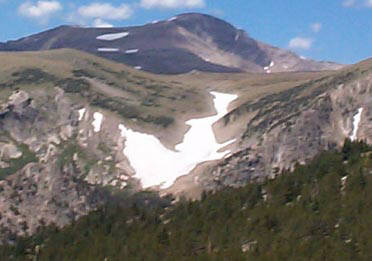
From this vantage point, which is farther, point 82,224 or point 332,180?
point 82,224

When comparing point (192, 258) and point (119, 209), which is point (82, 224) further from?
point (192, 258)

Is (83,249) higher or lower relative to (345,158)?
lower

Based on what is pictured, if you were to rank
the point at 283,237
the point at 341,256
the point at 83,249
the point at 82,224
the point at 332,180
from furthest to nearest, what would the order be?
the point at 82,224 < the point at 83,249 < the point at 332,180 < the point at 283,237 < the point at 341,256

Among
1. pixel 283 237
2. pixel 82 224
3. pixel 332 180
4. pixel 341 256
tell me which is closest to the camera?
pixel 341 256

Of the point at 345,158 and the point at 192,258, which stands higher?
the point at 345,158

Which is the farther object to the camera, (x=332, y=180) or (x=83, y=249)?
(x=83, y=249)

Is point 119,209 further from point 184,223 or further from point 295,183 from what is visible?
point 295,183

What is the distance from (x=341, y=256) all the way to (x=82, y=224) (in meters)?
52.9

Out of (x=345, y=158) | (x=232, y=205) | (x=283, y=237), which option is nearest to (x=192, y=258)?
(x=283, y=237)

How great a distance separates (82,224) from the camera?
133 meters

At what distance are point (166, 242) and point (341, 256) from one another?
2814 cm

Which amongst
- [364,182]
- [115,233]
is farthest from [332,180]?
[115,233]

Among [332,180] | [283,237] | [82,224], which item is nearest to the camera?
[283,237]

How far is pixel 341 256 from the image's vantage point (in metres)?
87.7
